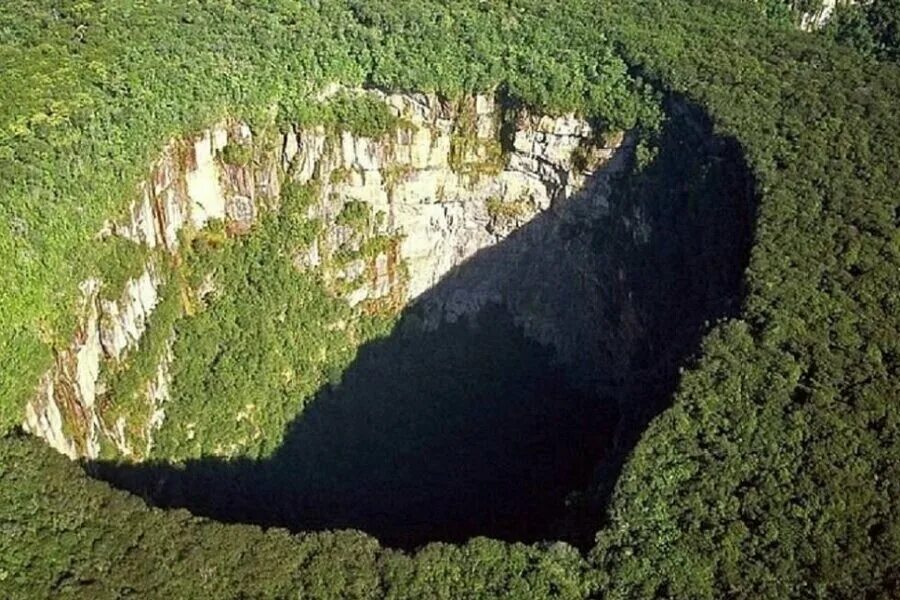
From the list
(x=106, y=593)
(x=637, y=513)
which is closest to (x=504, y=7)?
(x=637, y=513)

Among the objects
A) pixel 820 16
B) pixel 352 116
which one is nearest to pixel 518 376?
pixel 352 116

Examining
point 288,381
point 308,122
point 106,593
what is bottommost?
point 288,381

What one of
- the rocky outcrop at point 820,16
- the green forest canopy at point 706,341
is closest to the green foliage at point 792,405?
the green forest canopy at point 706,341

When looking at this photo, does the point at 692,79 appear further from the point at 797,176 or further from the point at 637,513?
the point at 637,513

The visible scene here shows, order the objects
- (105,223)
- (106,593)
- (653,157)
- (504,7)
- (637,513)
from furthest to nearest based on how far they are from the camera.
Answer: (504,7), (653,157), (105,223), (637,513), (106,593)

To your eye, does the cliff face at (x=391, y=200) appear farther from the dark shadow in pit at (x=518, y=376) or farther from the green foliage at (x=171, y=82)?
the green foliage at (x=171, y=82)

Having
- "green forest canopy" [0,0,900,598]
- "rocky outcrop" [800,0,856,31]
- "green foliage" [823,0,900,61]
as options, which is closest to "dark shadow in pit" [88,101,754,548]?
"green forest canopy" [0,0,900,598]
